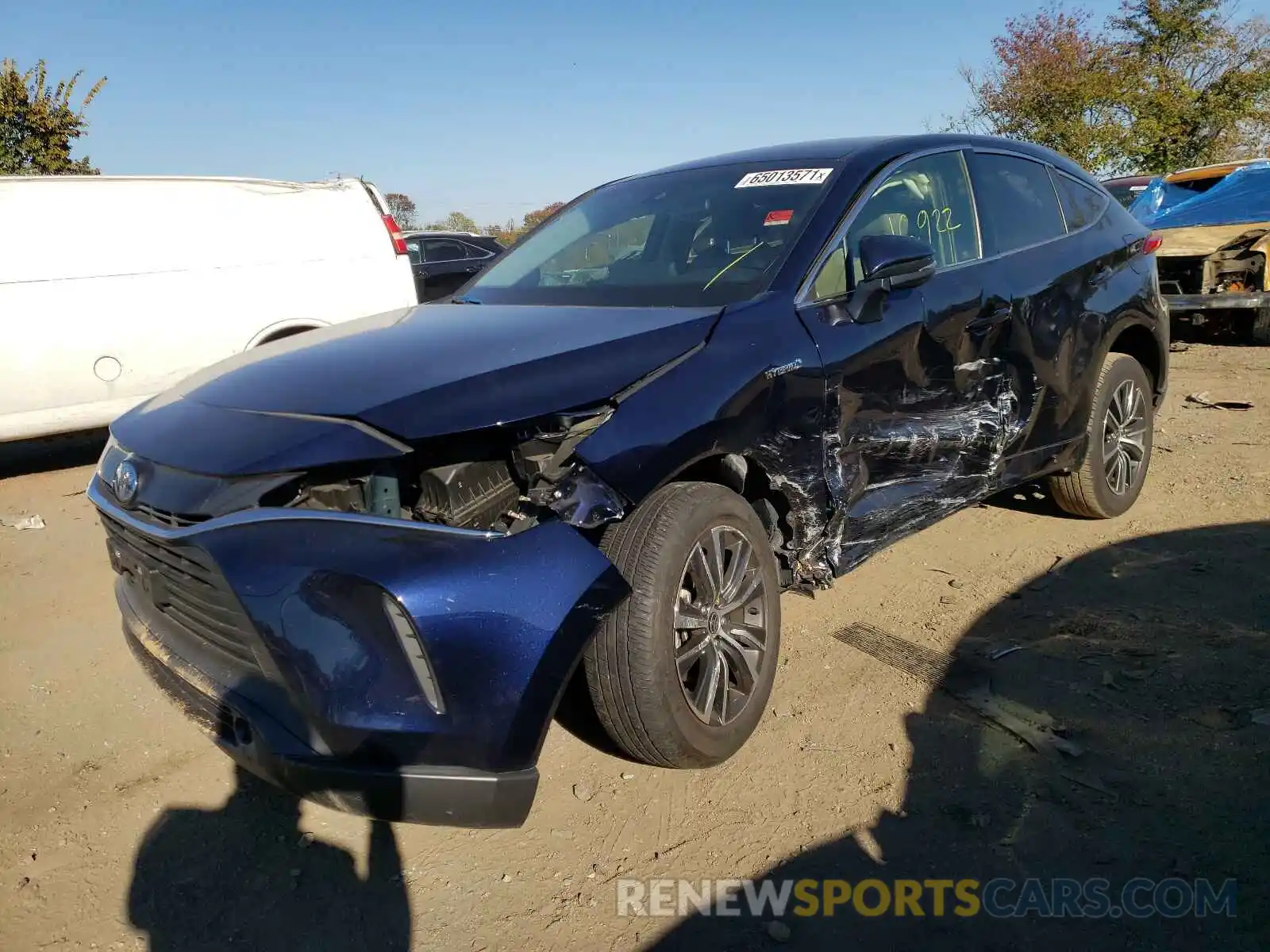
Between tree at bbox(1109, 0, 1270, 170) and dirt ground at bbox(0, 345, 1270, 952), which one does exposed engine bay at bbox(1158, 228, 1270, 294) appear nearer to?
dirt ground at bbox(0, 345, 1270, 952)

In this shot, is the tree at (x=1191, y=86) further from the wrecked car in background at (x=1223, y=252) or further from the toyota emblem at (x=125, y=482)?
the toyota emblem at (x=125, y=482)

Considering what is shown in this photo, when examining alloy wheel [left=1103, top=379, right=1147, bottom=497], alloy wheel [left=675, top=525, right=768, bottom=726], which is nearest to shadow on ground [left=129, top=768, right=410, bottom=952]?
alloy wheel [left=675, top=525, right=768, bottom=726]

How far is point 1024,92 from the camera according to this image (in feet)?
63.3

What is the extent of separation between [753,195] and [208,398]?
2006 mm

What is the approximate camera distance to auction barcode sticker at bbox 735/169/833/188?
3213 millimetres

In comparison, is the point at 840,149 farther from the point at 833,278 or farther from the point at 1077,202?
the point at 1077,202

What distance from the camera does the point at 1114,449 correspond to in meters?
4.39

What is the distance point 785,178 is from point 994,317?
1.00m

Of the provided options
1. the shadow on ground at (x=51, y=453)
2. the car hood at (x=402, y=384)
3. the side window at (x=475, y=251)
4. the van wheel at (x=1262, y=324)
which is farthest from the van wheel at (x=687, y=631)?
the side window at (x=475, y=251)

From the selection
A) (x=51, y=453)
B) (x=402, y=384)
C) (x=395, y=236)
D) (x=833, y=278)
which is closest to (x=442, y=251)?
(x=395, y=236)

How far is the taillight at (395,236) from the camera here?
271 inches

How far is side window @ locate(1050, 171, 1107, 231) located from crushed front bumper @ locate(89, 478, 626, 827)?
3.37 m

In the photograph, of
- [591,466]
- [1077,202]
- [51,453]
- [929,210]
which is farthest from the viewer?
[51,453]

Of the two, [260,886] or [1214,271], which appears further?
[1214,271]
